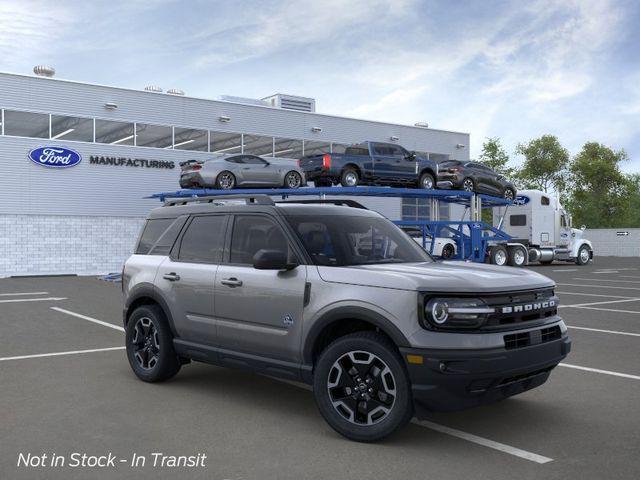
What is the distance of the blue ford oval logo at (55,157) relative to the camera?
2664 cm

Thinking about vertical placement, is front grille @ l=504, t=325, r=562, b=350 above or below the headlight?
below

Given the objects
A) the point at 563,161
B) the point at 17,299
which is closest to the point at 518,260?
the point at 17,299

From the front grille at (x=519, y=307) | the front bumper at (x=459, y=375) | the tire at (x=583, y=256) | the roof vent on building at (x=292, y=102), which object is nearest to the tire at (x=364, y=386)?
the front bumper at (x=459, y=375)

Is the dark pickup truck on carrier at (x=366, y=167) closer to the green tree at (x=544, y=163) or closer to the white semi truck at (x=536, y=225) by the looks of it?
the white semi truck at (x=536, y=225)

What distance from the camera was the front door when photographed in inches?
212

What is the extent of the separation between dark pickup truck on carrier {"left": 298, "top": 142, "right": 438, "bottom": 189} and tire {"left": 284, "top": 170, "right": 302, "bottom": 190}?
4.08 feet

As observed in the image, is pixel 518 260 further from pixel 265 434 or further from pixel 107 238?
pixel 265 434

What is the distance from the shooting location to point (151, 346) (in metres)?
6.81

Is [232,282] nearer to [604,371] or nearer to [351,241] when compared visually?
[351,241]

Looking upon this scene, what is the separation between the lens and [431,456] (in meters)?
4.52

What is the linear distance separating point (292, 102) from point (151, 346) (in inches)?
1200

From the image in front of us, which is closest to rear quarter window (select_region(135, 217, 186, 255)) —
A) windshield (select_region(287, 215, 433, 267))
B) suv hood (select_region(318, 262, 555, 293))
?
windshield (select_region(287, 215, 433, 267))

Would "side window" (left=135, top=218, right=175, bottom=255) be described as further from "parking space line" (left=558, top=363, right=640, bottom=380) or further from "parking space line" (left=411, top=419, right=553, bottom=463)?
"parking space line" (left=558, top=363, right=640, bottom=380)

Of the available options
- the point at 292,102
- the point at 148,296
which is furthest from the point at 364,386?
the point at 292,102
